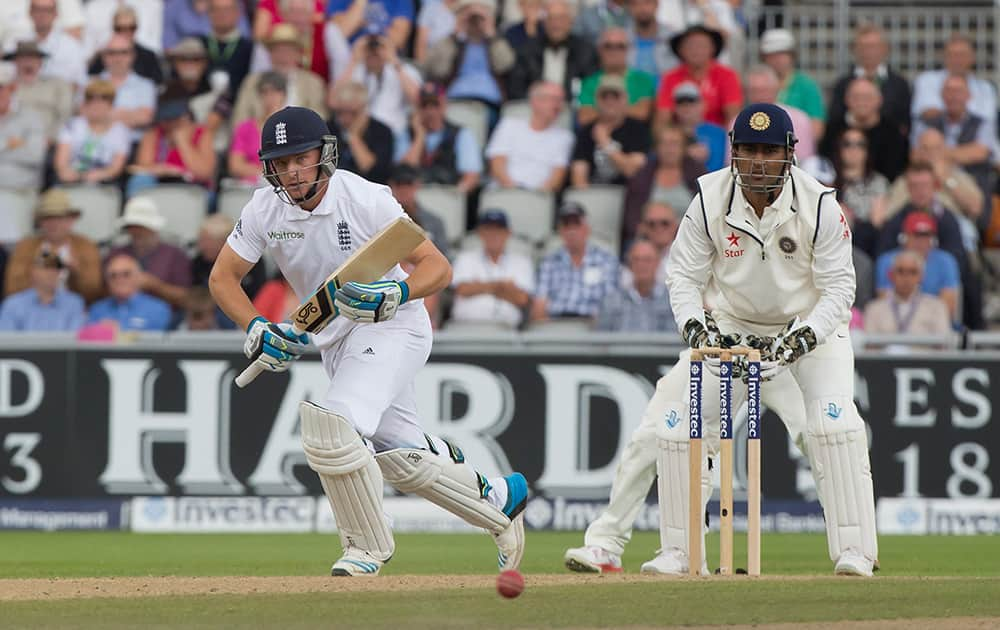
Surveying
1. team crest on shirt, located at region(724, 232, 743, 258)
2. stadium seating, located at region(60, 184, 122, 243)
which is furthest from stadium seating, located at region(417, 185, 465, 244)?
team crest on shirt, located at region(724, 232, 743, 258)

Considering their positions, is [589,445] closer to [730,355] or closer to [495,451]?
[495,451]

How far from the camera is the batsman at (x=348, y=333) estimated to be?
7496mm

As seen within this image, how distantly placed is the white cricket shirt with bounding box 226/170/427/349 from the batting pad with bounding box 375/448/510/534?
582mm

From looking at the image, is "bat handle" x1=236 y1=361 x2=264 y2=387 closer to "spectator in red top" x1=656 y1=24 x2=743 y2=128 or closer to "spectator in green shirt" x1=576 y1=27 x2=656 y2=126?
"spectator in green shirt" x1=576 y1=27 x2=656 y2=126

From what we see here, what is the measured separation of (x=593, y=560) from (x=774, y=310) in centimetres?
147

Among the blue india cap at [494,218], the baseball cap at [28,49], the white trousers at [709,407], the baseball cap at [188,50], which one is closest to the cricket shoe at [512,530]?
the white trousers at [709,407]

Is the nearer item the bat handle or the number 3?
the bat handle

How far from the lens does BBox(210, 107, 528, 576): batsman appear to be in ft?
24.6

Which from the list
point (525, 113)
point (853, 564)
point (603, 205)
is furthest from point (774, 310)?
point (525, 113)

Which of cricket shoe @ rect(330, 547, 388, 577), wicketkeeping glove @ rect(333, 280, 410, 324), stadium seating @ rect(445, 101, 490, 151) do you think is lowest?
cricket shoe @ rect(330, 547, 388, 577)

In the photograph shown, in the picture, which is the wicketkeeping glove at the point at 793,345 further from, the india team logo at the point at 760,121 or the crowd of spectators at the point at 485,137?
the crowd of spectators at the point at 485,137

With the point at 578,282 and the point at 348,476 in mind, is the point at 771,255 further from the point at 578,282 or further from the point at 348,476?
the point at 578,282

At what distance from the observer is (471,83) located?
601 inches

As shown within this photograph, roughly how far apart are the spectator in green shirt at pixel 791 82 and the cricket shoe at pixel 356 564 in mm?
8039
